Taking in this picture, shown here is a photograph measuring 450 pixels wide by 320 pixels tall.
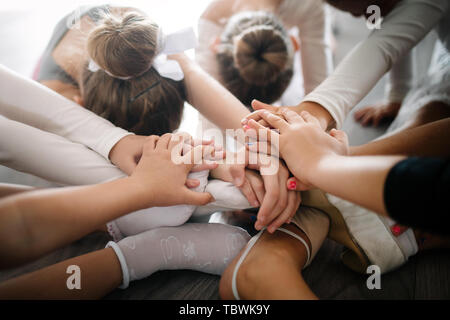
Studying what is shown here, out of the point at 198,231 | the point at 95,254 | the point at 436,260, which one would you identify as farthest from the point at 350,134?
the point at 95,254

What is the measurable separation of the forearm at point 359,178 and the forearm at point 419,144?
5.4 inches

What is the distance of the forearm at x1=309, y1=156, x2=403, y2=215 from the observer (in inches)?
12.0

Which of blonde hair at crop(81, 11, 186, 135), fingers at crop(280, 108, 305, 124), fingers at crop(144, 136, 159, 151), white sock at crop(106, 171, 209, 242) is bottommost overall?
white sock at crop(106, 171, 209, 242)

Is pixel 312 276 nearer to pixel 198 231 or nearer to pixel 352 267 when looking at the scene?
pixel 352 267

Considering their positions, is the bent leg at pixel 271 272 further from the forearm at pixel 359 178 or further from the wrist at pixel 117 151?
the wrist at pixel 117 151

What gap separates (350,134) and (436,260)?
0.40 m

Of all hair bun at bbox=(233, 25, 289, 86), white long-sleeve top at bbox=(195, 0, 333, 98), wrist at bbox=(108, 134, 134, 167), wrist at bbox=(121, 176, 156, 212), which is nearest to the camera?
wrist at bbox=(121, 176, 156, 212)

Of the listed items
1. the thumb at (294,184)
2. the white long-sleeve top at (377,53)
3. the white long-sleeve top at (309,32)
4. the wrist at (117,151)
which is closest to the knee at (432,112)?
the white long-sleeve top at (377,53)

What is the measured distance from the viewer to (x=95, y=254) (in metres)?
0.45

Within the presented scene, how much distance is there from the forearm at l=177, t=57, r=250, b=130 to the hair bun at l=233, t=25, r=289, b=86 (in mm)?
88

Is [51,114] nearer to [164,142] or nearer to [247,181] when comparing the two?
[164,142]

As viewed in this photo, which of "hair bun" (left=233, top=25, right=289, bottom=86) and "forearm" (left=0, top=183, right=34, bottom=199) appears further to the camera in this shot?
"hair bun" (left=233, top=25, right=289, bottom=86)

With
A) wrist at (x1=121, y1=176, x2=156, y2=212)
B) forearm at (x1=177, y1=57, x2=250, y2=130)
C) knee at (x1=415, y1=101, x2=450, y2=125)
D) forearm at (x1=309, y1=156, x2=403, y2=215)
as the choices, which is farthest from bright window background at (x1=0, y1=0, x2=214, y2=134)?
knee at (x1=415, y1=101, x2=450, y2=125)

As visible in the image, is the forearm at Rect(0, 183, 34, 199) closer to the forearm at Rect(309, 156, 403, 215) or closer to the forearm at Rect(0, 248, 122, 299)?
the forearm at Rect(0, 248, 122, 299)
